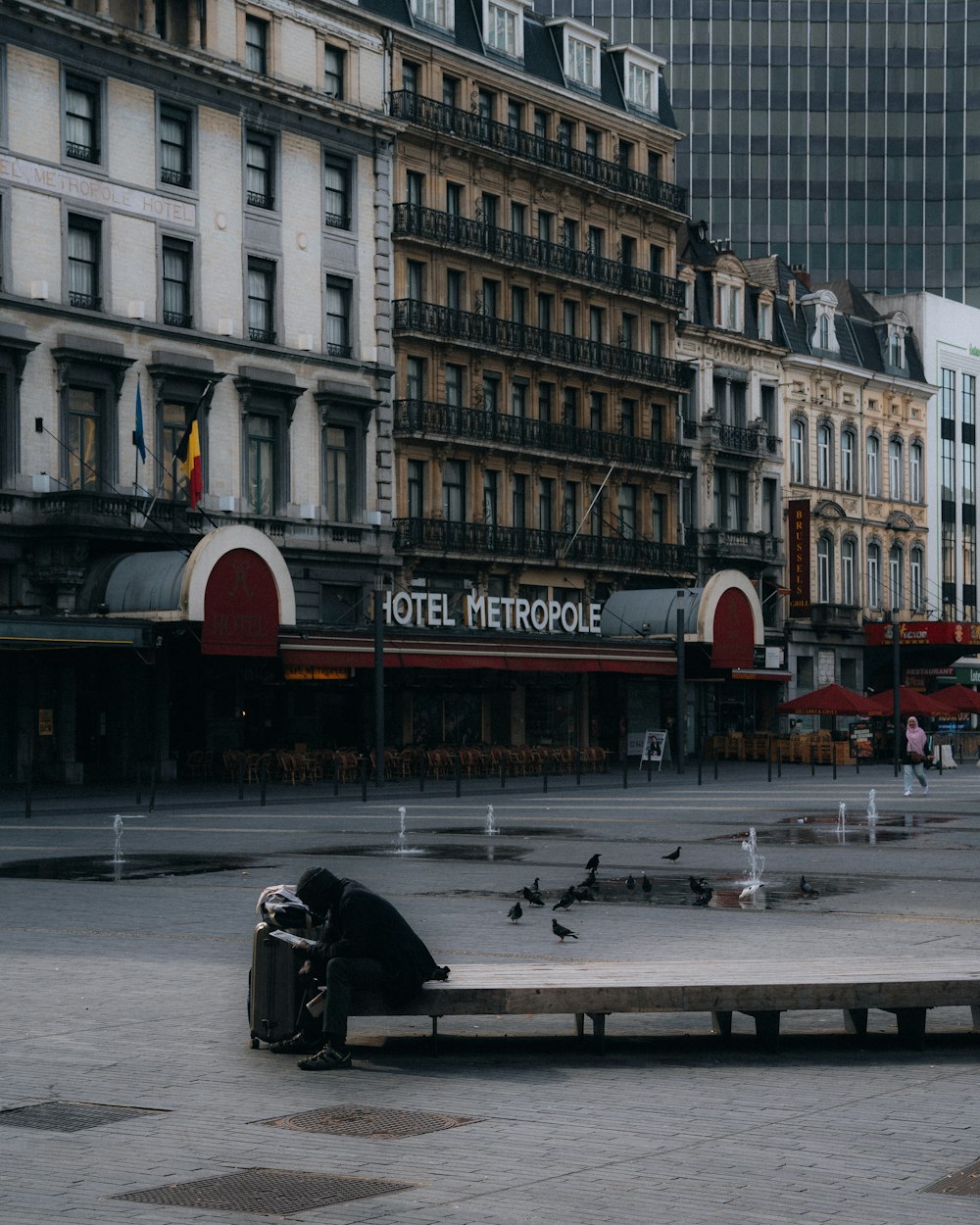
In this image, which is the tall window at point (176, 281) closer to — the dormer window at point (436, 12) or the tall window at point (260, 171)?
the tall window at point (260, 171)

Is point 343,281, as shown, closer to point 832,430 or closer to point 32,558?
point 32,558

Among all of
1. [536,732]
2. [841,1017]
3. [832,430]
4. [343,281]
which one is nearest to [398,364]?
[343,281]

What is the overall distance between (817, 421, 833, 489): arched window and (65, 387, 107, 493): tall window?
3751 centimetres

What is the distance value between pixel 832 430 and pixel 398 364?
27.0m

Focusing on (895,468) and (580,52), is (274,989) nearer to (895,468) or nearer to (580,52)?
(580,52)

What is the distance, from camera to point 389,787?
1790 inches

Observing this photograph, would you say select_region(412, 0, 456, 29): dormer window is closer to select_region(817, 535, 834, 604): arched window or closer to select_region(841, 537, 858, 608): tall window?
select_region(817, 535, 834, 604): arched window

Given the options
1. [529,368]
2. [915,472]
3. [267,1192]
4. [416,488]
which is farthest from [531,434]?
[267,1192]

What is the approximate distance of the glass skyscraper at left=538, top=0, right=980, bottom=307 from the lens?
349 feet


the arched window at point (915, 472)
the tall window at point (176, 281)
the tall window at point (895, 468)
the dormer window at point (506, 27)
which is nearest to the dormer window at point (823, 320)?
the tall window at point (895, 468)

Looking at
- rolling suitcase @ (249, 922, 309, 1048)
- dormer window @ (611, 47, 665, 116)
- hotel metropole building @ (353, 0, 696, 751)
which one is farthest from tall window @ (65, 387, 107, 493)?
rolling suitcase @ (249, 922, 309, 1048)

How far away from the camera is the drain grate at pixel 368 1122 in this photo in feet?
29.8

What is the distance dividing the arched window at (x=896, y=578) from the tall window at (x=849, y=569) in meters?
2.91

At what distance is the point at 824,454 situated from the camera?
76125mm
